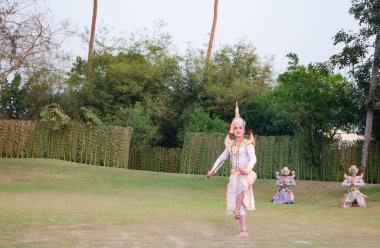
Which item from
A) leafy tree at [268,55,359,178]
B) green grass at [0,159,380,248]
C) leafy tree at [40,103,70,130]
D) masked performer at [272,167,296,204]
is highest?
leafy tree at [268,55,359,178]

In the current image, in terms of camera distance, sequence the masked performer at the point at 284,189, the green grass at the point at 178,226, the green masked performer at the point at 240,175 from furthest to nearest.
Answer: the masked performer at the point at 284,189 < the green masked performer at the point at 240,175 < the green grass at the point at 178,226

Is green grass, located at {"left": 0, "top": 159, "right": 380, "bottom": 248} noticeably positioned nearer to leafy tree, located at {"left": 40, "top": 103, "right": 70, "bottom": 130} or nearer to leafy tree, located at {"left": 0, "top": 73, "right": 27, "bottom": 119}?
leafy tree, located at {"left": 40, "top": 103, "right": 70, "bottom": 130}

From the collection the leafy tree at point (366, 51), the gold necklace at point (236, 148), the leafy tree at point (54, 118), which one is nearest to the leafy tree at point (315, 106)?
the leafy tree at point (366, 51)

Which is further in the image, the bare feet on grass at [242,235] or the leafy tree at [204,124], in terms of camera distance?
the leafy tree at [204,124]

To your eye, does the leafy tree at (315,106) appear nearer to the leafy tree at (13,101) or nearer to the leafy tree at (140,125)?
the leafy tree at (140,125)

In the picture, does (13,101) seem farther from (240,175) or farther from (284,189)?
(240,175)

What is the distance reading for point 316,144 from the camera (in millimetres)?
28719

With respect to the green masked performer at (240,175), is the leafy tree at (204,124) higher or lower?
higher

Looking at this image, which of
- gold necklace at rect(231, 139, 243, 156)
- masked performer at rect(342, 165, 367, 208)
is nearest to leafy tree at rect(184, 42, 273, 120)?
masked performer at rect(342, 165, 367, 208)

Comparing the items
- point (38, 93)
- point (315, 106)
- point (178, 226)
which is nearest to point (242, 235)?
point (178, 226)

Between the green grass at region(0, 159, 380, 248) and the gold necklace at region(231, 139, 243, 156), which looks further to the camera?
the gold necklace at region(231, 139, 243, 156)

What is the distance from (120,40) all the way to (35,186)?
61.8ft

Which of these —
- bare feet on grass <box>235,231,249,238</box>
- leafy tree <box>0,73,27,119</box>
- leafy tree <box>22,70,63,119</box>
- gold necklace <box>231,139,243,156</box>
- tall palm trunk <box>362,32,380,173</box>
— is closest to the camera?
bare feet on grass <box>235,231,249,238</box>

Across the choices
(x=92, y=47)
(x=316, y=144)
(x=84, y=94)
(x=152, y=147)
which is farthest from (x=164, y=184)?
(x=92, y=47)
